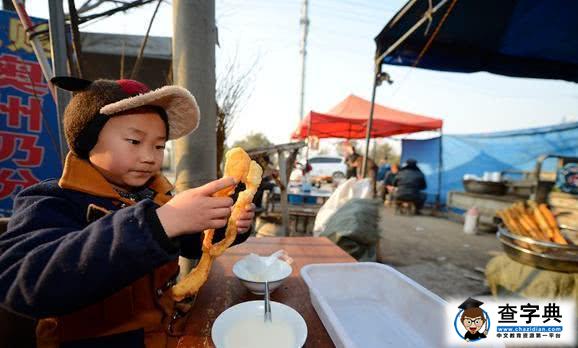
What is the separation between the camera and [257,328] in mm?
911

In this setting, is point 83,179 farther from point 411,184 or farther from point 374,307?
point 411,184

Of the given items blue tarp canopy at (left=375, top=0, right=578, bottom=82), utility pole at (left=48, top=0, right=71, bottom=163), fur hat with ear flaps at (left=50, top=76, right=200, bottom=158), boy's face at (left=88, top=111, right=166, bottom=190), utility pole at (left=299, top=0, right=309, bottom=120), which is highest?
utility pole at (left=299, top=0, right=309, bottom=120)

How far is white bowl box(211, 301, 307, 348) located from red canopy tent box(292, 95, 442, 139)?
23.0ft

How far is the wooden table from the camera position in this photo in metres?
0.95

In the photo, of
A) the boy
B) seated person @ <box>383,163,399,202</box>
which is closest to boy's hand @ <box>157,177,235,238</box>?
the boy

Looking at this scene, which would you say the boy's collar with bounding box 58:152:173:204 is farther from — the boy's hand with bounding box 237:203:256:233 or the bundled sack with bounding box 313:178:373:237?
the bundled sack with bounding box 313:178:373:237

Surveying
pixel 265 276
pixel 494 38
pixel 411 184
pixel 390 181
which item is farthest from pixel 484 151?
pixel 265 276

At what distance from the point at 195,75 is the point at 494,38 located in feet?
17.6

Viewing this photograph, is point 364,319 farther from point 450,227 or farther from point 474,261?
point 450,227

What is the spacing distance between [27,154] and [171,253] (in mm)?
3832

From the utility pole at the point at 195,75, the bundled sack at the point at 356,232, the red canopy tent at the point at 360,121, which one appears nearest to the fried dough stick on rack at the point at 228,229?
the utility pole at the point at 195,75

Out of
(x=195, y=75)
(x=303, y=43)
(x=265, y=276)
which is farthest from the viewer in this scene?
(x=303, y=43)

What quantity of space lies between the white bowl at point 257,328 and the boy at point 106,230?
22cm

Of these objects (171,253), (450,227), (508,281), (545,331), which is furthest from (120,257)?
(450,227)
